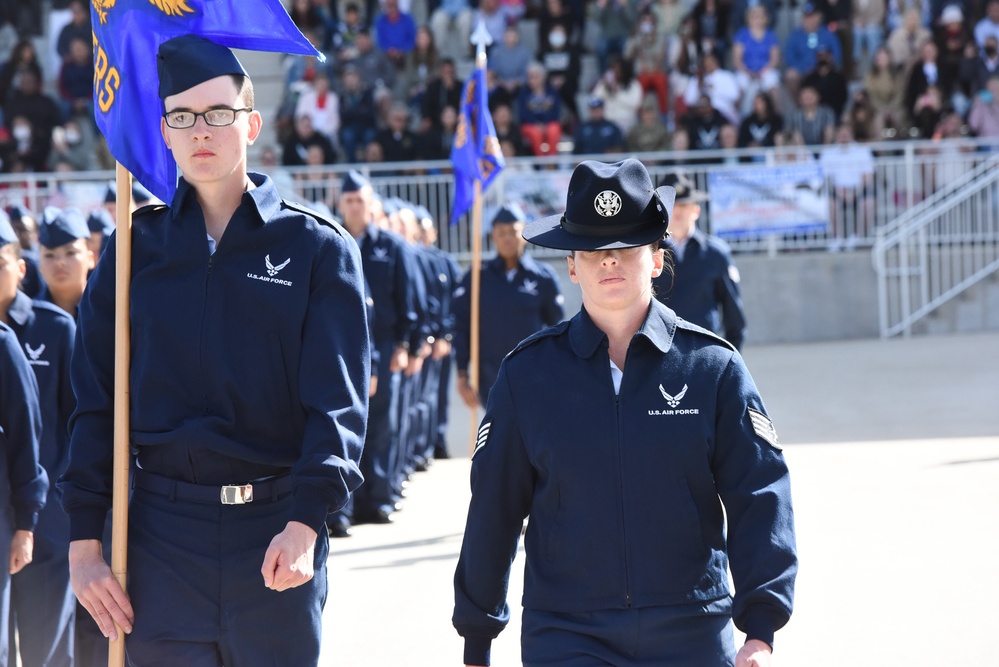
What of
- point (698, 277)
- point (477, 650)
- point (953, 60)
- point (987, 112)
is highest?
point (953, 60)

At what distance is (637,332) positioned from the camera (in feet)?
11.6

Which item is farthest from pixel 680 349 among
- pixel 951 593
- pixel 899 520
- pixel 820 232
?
pixel 820 232

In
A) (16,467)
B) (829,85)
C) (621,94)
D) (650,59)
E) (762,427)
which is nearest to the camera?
(762,427)

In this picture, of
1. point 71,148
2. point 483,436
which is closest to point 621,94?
point 71,148

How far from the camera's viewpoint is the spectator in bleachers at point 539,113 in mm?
20031

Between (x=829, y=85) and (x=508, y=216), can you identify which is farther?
(x=829, y=85)

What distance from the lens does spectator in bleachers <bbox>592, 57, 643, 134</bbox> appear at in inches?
816

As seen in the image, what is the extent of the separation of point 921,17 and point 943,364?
23.7 ft

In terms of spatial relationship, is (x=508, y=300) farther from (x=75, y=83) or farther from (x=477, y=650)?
(x=75, y=83)

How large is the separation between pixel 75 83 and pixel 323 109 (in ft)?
12.3

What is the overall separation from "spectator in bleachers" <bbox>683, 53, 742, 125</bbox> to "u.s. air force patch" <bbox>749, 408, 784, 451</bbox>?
1729 centimetres

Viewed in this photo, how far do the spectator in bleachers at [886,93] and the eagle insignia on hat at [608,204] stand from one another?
17607 mm

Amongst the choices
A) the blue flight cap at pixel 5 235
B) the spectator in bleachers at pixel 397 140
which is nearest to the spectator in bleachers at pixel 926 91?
the spectator in bleachers at pixel 397 140

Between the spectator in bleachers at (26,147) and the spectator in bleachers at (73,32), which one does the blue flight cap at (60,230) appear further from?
the spectator in bleachers at (73,32)
